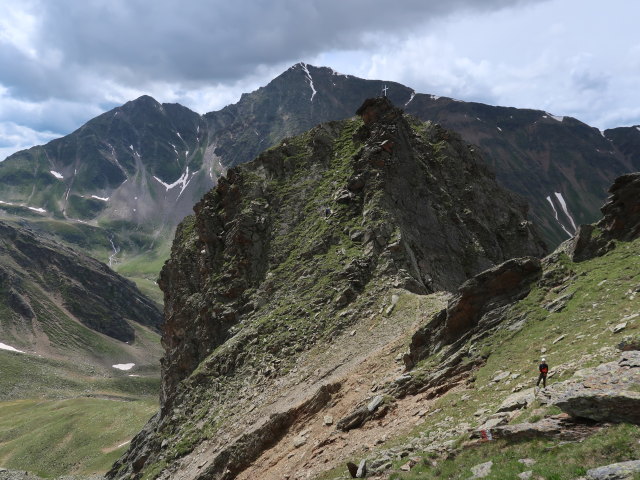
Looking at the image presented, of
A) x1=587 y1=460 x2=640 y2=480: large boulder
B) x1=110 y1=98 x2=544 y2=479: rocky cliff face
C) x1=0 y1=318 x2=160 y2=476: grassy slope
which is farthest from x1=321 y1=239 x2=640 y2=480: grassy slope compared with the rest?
x1=0 y1=318 x2=160 y2=476: grassy slope

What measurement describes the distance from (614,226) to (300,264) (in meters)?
32.2

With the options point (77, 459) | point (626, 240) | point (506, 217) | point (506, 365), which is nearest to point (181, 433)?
point (506, 365)

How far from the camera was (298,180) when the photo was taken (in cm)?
6412

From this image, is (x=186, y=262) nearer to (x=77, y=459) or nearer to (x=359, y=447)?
(x=359, y=447)

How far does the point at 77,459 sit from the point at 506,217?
88802 millimetres

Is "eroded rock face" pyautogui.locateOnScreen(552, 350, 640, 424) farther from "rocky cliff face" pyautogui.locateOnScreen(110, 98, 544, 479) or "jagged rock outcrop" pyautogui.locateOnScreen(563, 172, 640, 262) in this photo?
"rocky cliff face" pyautogui.locateOnScreen(110, 98, 544, 479)

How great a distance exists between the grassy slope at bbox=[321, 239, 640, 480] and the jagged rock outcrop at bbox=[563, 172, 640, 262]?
834mm

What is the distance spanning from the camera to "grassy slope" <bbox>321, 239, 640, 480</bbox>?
14.1 meters

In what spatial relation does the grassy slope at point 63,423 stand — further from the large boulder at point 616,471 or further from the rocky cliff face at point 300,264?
the large boulder at point 616,471

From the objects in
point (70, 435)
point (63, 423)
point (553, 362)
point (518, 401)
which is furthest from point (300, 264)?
point (63, 423)

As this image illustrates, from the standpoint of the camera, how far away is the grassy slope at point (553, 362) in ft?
46.1

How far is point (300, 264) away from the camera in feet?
175

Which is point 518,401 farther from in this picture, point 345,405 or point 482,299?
point 345,405

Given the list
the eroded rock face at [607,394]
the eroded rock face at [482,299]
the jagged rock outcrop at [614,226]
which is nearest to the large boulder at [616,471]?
the eroded rock face at [607,394]
